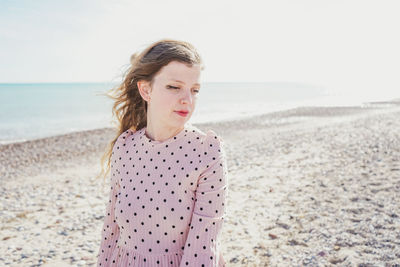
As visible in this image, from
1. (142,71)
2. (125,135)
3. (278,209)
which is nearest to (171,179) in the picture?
(125,135)

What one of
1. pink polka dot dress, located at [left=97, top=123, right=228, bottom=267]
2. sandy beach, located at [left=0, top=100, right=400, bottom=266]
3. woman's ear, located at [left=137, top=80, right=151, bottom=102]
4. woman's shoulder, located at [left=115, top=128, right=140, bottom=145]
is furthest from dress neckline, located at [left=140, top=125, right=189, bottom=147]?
sandy beach, located at [left=0, top=100, right=400, bottom=266]

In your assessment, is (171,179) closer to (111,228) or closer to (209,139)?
(209,139)

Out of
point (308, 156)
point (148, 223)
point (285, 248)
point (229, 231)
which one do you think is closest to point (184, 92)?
point (148, 223)

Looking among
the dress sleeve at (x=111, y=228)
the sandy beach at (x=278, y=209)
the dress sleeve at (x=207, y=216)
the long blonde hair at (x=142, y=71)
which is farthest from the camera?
the sandy beach at (x=278, y=209)

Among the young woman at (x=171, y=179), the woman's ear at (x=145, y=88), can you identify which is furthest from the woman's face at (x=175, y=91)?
the woman's ear at (x=145, y=88)

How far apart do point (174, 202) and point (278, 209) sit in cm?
530

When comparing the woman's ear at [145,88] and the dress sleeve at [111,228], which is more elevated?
the woman's ear at [145,88]

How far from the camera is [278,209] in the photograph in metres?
7.15

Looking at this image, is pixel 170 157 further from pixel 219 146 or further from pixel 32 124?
pixel 32 124

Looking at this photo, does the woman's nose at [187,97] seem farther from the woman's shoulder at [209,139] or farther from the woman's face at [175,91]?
the woman's shoulder at [209,139]

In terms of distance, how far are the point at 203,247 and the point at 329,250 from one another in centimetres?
368

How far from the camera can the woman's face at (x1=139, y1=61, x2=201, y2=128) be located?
239 centimetres

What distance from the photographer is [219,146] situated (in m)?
2.39

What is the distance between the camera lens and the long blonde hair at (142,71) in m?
2.39
